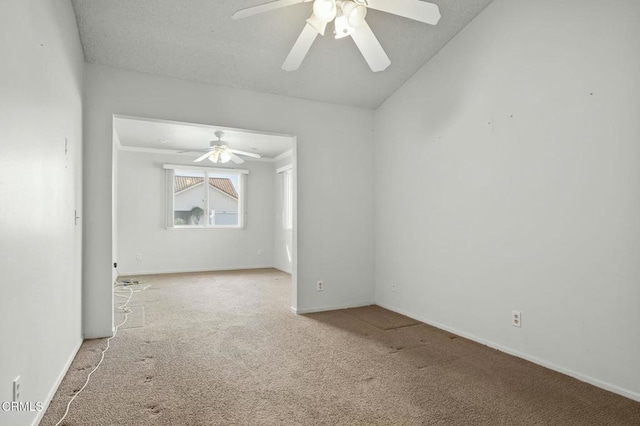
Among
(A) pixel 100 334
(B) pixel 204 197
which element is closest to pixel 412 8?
(A) pixel 100 334

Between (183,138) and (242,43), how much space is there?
10.9 ft

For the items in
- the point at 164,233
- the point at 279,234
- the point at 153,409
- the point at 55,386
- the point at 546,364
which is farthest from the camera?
the point at 279,234

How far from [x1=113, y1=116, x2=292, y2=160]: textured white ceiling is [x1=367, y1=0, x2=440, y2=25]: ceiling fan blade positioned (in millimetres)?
2970

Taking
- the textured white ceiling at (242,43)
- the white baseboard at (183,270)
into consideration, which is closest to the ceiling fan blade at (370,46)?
the textured white ceiling at (242,43)

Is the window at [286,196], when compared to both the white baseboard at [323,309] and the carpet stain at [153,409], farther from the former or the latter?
the carpet stain at [153,409]

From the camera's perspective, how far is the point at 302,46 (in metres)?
2.41

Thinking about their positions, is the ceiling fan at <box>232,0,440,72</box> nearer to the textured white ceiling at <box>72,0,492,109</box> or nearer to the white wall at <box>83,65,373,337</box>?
the textured white ceiling at <box>72,0,492,109</box>

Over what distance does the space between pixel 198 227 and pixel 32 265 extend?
574 cm

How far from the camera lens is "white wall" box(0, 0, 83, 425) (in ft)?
4.68

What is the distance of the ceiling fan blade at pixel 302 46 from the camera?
2284 millimetres

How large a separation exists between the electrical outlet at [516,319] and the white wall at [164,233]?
18.7 feet

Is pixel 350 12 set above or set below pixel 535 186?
above

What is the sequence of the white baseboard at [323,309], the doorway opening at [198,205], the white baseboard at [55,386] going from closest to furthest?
the white baseboard at [55,386] → the white baseboard at [323,309] → the doorway opening at [198,205]

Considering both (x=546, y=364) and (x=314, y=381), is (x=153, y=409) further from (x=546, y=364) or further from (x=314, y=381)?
(x=546, y=364)
